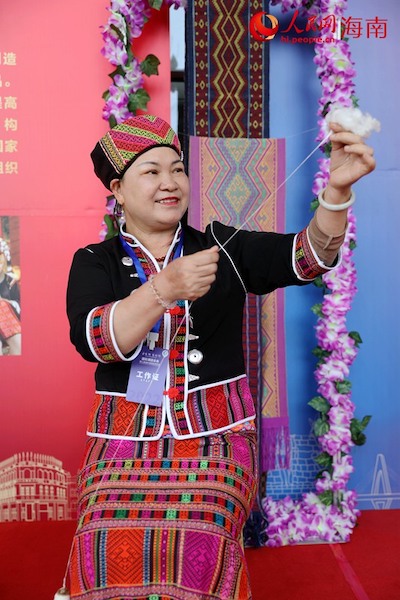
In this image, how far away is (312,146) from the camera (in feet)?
11.2

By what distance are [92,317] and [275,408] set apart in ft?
5.37

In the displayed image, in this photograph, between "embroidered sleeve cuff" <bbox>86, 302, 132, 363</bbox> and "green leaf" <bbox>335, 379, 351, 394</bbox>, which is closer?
"embroidered sleeve cuff" <bbox>86, 302, 132, 363</bbox>

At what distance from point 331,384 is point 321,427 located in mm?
207

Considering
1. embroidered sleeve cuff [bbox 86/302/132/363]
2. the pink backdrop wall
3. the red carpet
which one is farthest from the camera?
the pink backdrop wall

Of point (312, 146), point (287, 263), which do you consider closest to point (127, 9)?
point (312, 146)

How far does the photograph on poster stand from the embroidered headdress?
135 cm

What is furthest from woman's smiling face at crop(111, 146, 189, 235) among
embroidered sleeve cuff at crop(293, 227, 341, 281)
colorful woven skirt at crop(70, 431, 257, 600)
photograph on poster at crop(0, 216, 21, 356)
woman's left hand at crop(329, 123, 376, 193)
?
photograph on poster at crop(0, 216, 21, 356)

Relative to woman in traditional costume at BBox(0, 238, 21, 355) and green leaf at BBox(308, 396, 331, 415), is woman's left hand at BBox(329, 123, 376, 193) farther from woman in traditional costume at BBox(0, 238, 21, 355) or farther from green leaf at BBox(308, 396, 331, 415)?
woman in traditional costume at BBox(0, 238, 21, 355)

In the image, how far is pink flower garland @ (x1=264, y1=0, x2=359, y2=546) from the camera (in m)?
3.10

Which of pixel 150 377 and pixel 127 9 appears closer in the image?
pixel 150 377

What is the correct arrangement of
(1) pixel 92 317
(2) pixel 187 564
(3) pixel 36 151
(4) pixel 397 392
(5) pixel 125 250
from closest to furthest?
(2) pixel 187 564 → (1) pixel 92 317 → (5) pixel 125 250 → (3) pixel 36 151 → (4) pixel 397 392

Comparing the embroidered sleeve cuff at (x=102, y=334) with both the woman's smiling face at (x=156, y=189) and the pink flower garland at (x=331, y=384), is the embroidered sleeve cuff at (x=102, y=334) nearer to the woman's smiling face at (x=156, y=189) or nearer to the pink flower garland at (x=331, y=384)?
the woman's smiling face at (x=156, y=189)

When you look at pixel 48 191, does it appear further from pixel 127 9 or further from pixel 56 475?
pixel 56 475

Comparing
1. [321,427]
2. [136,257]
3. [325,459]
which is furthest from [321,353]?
[136,257]
